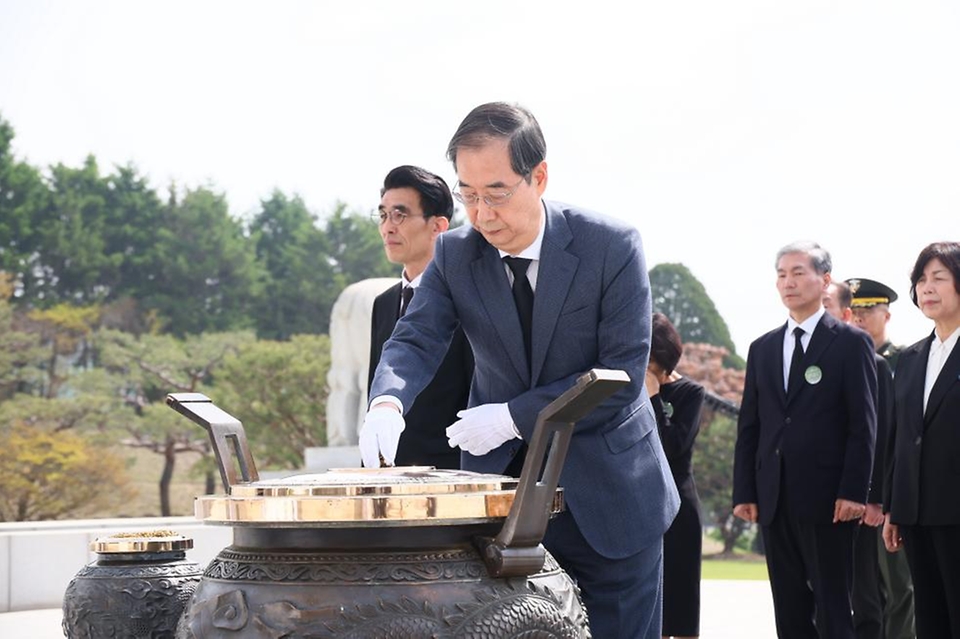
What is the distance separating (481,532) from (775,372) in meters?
3.58

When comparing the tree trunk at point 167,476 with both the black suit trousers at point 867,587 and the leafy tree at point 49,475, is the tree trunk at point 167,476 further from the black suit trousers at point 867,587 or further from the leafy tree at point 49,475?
the black suit trousers at point 867,587

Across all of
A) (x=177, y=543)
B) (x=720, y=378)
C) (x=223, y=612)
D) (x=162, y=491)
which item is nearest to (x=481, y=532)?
(x=223, y=612)

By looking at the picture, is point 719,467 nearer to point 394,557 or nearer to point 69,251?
point 69,251

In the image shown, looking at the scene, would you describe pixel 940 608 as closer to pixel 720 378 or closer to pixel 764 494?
pixel 764 494

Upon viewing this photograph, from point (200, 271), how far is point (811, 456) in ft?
82.1

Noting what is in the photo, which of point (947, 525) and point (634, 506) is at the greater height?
point (634, 506)

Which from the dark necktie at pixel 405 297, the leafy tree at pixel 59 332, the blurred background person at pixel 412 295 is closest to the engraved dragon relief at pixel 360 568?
the blurred background person at pixel 412 295

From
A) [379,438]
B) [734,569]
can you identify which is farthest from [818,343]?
[734,569]

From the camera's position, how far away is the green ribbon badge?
529 centimetres

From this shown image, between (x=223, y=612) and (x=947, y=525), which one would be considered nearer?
(x=223, y=612)

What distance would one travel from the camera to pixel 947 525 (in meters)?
4.63

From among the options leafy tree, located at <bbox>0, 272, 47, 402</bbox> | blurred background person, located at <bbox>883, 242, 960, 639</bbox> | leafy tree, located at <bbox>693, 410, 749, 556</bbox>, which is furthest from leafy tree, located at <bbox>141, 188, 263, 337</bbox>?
blurred background person, located at <bbox>883, 242, 960, 639</bbox>

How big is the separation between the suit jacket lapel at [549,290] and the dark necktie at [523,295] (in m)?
0.02

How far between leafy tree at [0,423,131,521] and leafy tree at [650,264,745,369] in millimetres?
9076
